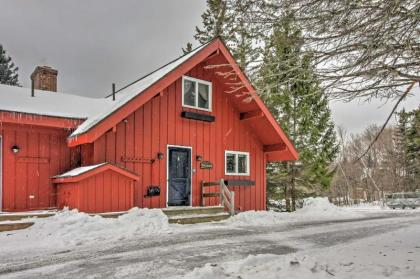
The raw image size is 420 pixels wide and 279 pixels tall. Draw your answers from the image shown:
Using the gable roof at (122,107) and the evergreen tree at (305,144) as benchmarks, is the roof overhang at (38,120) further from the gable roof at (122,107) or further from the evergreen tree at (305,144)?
the evergreen tree at (305,144)

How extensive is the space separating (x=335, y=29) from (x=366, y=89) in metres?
0.95

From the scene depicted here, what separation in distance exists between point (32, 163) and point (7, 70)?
31767mm

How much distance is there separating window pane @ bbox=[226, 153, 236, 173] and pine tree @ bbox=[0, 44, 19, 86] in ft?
101

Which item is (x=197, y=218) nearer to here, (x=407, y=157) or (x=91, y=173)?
(x=91, y=173)

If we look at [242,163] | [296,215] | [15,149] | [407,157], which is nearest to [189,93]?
[242,163]

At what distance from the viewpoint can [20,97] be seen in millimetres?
11242

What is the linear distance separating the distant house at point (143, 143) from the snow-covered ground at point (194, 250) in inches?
61.0

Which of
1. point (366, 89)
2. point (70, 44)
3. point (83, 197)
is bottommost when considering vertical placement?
point (83, 197)

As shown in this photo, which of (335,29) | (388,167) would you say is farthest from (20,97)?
(388,167)

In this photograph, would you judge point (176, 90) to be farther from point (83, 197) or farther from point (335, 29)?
point (335, 29)

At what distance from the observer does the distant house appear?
983 centimetres

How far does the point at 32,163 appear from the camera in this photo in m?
10.4

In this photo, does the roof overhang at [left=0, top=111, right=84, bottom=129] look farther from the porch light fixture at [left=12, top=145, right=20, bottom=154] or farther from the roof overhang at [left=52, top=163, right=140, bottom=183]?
the roof overhang at [left=52, top=163, right=140, bottom=183]

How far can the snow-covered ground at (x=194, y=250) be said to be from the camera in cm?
481
